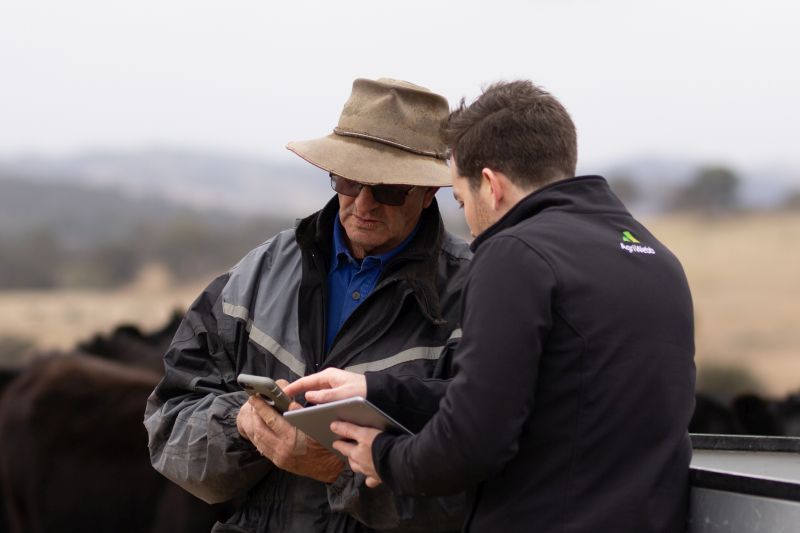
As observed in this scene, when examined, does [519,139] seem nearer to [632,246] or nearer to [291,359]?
[632,246]

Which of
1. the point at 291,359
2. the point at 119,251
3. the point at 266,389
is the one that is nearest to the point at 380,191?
the point at 291,359

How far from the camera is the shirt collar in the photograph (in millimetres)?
3467

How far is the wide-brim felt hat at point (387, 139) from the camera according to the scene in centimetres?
339

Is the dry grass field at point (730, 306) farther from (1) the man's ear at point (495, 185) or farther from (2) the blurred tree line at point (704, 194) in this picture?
(1) the man's ear at point (495, 185)

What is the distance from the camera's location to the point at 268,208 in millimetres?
75125

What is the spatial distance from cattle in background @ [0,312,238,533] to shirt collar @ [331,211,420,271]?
316 cm

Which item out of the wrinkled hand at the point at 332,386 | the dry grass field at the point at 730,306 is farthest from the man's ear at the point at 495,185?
the dry grass field at the point at 730,306

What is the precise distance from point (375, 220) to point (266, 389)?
28.8 inches

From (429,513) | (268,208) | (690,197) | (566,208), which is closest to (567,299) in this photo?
(566,208)

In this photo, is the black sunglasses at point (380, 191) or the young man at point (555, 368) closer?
the young man at point (555, 368)

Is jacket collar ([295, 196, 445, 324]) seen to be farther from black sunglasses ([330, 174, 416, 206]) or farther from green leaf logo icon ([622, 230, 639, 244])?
green leaf logo icon ([622, 230, 639, 244])

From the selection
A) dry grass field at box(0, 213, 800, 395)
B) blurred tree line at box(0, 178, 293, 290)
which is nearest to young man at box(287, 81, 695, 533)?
dry grass field at box(0, 213, 800, 395)

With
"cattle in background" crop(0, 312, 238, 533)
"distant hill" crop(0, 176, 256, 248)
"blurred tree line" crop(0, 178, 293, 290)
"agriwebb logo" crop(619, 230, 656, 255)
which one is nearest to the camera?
"agriwebb logo" crop(619, 230, 656, 255)

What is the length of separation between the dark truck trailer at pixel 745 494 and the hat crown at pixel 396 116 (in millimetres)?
1204
